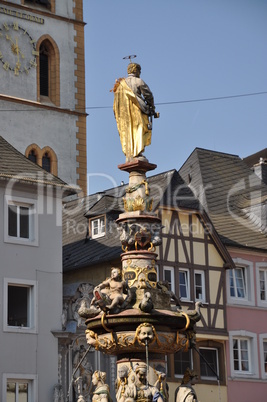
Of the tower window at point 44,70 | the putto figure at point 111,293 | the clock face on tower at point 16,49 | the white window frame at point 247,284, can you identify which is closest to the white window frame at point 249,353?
the white window frame at point 247,284

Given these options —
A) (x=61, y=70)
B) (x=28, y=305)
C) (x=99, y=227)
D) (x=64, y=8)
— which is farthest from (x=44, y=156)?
(x=28, y=305)

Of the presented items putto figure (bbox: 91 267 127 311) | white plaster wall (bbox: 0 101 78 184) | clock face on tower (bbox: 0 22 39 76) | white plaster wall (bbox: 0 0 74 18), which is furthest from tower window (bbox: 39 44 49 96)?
putto figure (bbox: 91 267 127 311)

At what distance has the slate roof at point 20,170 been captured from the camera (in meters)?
37.6

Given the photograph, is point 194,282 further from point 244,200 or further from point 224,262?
point 244,200

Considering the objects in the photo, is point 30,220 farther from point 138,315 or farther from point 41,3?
point 41,3

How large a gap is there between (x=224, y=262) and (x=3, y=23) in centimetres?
1931

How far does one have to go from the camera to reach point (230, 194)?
1976 inches

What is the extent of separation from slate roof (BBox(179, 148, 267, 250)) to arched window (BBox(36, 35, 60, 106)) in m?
9.75

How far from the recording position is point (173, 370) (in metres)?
41.1

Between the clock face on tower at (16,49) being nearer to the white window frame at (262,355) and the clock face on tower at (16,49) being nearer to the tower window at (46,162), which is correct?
the tower window at (46,162)

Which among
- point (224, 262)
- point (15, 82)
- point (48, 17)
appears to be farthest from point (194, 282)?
point (48, 17)

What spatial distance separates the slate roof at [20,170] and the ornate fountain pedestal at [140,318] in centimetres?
1799

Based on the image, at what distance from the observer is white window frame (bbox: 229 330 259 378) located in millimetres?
43344

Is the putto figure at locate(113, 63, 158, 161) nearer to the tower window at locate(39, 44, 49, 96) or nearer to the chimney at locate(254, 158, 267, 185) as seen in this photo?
the chimney at locate(254, 158, 267, 185)
